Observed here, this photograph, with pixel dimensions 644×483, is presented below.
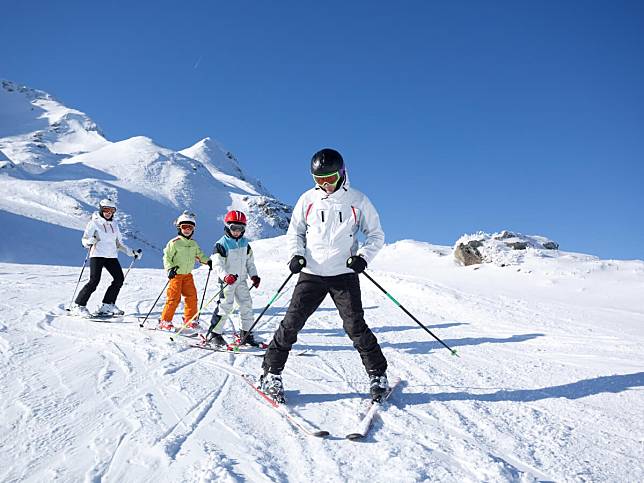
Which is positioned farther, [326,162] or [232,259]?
[232,259]

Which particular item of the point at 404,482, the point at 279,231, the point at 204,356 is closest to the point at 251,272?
the point at 204,356

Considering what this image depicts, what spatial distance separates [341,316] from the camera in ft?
12.8

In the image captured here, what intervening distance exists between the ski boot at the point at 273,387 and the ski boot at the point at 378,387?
2.57 ft

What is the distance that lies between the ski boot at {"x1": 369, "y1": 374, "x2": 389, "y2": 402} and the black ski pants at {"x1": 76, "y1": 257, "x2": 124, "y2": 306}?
18.7ft

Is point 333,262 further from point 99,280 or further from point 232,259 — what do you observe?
point 99,280

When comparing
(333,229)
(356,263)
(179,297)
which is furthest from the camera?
(179,297)

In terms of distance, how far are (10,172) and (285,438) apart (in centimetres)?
6613

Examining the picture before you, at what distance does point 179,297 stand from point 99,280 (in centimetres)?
182

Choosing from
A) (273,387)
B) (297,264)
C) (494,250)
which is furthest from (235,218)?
(494,250)

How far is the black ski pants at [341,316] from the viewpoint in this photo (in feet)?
12.7

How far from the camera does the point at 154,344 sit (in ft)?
18.7

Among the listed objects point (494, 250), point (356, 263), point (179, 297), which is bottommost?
point (179, 297)

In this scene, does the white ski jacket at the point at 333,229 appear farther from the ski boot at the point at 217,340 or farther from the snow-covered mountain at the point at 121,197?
the snow-covered mountain at the point at 121,197

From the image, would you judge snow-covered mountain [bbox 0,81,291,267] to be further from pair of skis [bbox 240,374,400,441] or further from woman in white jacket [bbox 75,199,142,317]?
pair of skis [bbox 240,374,400,441]
